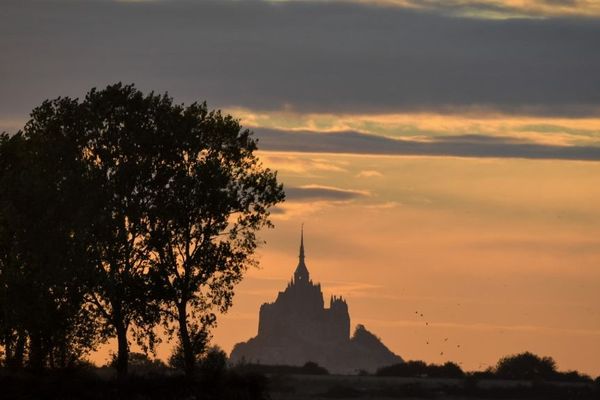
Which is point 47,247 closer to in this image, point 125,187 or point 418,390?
point 125,187

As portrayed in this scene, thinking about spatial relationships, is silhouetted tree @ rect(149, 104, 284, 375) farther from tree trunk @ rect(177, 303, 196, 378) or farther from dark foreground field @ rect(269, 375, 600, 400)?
dark foreground field @ rect(269, 375, 600, 400)

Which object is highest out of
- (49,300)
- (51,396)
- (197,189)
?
(197,189)

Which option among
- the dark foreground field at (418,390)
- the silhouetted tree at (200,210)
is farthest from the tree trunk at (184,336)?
the dark foreground field at (418,390)

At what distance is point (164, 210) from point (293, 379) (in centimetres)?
9113

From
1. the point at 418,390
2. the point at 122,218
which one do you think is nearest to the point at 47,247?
the point at 122,218

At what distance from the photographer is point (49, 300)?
112500 millimetres

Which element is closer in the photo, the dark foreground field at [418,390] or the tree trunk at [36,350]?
the tree trunk at [36,350]

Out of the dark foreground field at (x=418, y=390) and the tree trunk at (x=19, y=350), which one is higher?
the dark foreground field at (x=418, y=390)

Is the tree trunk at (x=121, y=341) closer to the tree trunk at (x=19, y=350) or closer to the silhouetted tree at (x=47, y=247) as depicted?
the silhouetted tree at (x=47, y=247)

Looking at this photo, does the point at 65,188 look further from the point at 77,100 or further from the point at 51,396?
the point at 51,396

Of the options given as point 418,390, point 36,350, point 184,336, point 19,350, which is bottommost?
point 36,350

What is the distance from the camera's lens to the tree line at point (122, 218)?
112m

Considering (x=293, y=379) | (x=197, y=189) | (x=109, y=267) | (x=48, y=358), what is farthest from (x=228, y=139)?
(x=293, y=379)

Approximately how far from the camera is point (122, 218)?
11231cm
